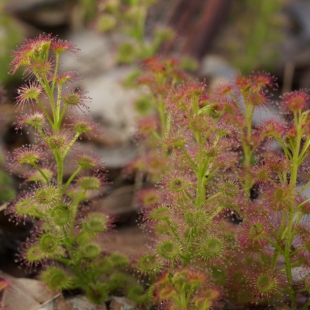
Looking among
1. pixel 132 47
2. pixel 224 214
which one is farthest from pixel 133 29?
pixel 224 214

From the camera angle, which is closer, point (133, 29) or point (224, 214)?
point (224, 214)

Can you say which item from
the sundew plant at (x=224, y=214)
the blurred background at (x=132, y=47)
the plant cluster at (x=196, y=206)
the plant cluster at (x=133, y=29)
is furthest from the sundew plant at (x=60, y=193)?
the plant cluster at (x=133, y=29)

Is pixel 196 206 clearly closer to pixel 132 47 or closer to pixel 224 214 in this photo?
pixel 224 214

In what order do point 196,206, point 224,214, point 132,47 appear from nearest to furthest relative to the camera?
point 196,206
point 224,214
point 132,47

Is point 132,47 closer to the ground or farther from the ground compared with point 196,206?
farther from the ground

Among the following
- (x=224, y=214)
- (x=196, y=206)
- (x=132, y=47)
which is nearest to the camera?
(x=196, y=206)

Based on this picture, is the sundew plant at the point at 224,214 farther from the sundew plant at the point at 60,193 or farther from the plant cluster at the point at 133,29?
the plant cluster at the point at 133,29
